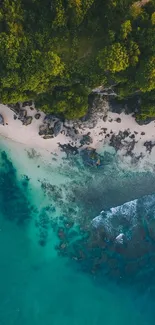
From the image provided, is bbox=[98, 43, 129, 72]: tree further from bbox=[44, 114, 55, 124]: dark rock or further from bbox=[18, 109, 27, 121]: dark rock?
bbox=[18, 109, 27, 121]: dark rock

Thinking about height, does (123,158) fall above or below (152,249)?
above

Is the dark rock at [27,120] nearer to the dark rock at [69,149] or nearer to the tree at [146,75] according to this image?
the dark rock at [69,149]

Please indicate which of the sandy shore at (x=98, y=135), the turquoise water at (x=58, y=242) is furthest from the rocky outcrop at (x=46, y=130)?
the turquoise water at (x=58, y=242)

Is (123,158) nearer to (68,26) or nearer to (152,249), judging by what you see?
(152,249)

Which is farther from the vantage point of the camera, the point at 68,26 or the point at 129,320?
the point at 129,320

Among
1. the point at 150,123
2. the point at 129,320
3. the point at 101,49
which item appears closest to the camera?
the point at 101,49

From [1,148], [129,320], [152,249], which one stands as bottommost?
[129,320]

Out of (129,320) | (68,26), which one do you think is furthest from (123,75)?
(129,320)
